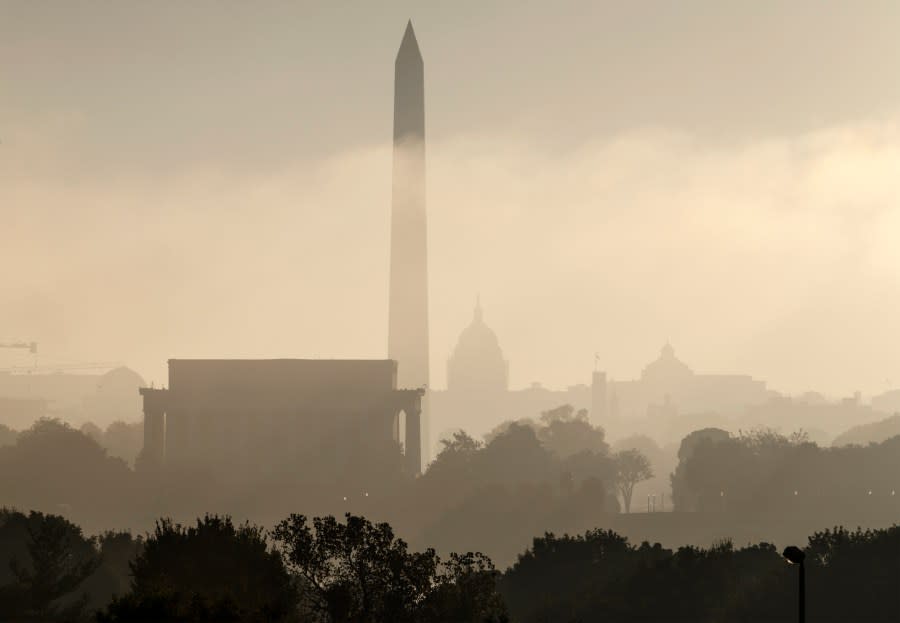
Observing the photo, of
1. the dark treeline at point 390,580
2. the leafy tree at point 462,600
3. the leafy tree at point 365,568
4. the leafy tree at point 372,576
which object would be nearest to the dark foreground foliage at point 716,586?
the dark treeline at point 390,580

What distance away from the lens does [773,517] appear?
639 ft

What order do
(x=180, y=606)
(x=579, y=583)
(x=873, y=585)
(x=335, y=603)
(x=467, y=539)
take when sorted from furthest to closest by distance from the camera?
1. (x=467, y=539)
2. (x=579, y=583)
3. (x=873, y=585)
4. (x=335, y=603)
5. (x=180, y=606)

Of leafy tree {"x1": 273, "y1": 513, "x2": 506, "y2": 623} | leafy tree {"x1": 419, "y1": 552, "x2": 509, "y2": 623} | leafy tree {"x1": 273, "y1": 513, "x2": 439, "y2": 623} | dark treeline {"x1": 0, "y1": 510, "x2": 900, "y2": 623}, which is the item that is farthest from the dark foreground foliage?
leafy tree {"x1": 273, "y1": 513, "x2": 439, "y2": 623}

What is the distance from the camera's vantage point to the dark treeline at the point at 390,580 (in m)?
72.1

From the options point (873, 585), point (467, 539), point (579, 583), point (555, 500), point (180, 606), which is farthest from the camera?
point (555, 500)

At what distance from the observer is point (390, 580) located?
72.6 m

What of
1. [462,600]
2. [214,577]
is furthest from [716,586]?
[214,577]

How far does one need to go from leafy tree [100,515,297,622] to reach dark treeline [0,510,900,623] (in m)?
0.09

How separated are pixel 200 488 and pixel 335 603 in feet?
431

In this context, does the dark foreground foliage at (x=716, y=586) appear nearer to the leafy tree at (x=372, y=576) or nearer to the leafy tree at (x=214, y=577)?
the leafy tree at (x=372, y=576)

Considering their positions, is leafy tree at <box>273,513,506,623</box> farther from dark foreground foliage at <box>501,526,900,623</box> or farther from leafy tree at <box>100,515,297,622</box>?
dark foreground foliage at <box>501,526,900,623</box>

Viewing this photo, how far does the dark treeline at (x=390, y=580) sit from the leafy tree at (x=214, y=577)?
0.09 metres

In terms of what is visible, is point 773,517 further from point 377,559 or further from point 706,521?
point 377,559

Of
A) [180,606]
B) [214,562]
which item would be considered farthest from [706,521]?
[180,606]
